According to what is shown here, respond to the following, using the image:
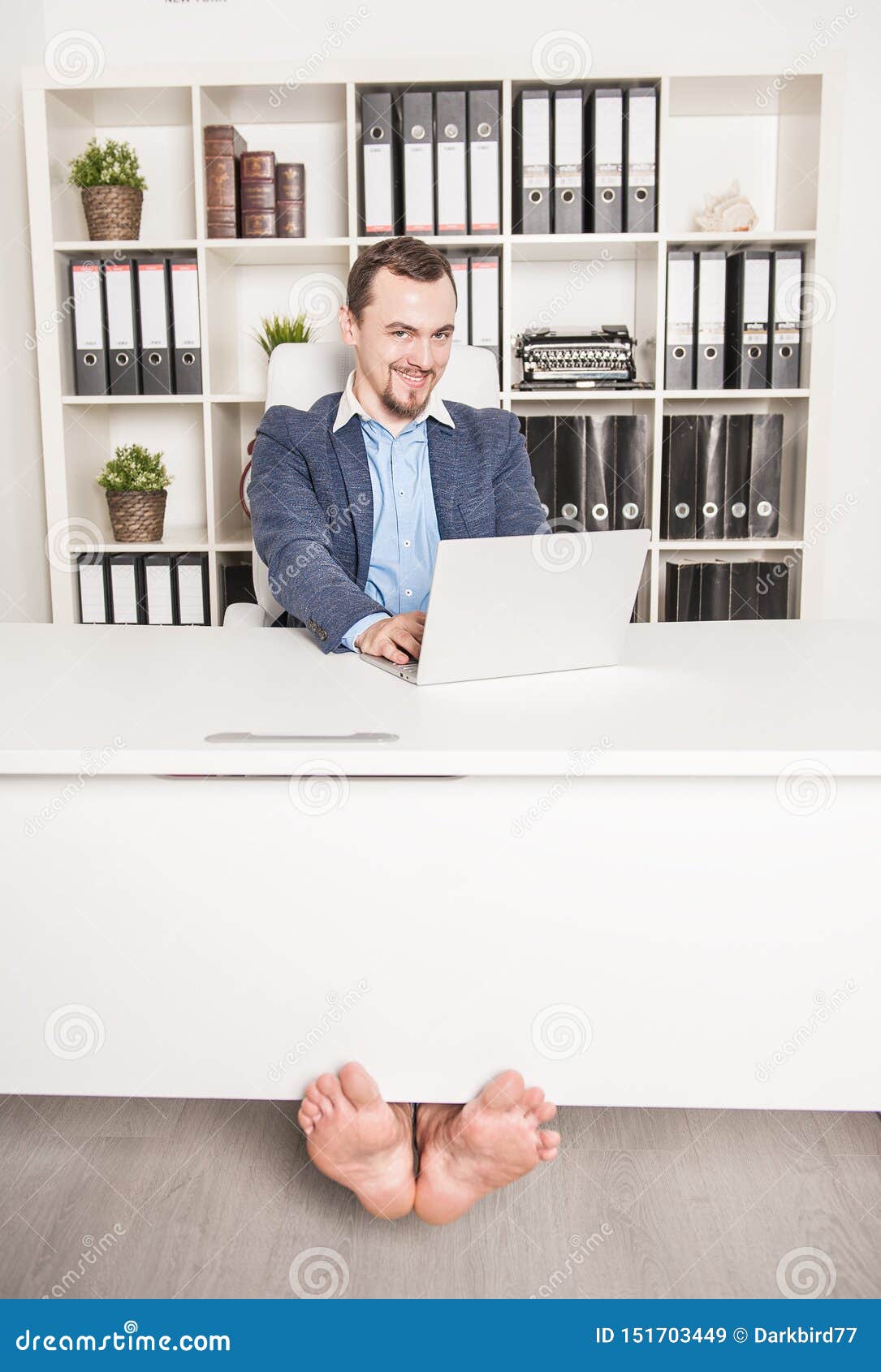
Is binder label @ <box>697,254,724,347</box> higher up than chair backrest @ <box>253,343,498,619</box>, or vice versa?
binder label @ <box>697,254,724,347</box>

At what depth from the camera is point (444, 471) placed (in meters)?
2.01

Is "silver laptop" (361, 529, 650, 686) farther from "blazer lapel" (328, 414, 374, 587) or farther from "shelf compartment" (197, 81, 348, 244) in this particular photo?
"shelf compartment" (197, 81, 348, 244)

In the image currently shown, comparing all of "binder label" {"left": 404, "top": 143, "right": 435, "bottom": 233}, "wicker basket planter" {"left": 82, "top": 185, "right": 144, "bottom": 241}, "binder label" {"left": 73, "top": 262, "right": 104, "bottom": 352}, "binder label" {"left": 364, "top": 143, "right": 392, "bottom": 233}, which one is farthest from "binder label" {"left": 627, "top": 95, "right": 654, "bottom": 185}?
"binder label" {"left": 73, "top": 262, "right": 104, "bottom": 352}

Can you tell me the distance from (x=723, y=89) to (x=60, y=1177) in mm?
2793

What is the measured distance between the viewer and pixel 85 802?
1.16 m

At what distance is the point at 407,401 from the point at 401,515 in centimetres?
20

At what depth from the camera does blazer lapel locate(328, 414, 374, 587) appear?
1938mm

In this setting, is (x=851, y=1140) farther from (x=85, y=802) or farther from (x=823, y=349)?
(x=823, y=349)

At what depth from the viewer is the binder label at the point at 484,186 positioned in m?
2.75

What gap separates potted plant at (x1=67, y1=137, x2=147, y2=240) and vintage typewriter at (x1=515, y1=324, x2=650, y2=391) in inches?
41.9

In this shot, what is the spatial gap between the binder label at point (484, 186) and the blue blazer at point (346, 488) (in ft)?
3.03

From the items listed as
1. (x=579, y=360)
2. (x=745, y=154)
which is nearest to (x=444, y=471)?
(x=579, y=360)

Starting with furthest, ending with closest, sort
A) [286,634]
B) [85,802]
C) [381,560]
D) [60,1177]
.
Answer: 1. [381,560]
2. [286,634]
3. [60,1177]
4. [85,802]

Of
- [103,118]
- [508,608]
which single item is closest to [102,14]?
[103,118]
